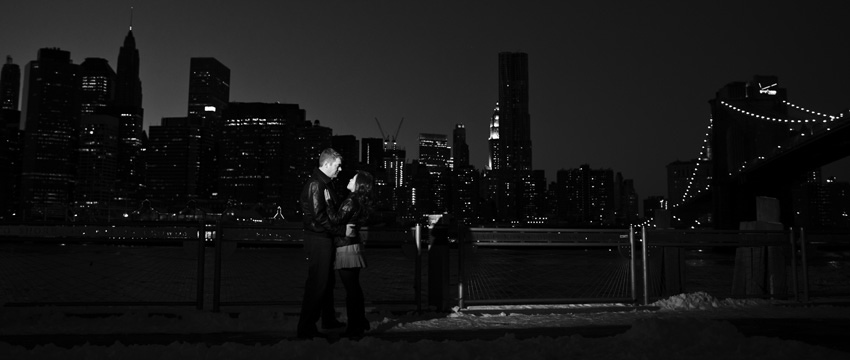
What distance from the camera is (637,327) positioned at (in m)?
Answer: 5.73

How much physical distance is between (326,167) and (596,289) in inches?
310

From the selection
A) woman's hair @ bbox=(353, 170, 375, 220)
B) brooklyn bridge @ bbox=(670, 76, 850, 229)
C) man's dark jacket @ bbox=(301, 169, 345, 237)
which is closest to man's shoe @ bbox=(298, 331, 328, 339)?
man's dark jacket @ bbox=(301, 169, 345, 237)

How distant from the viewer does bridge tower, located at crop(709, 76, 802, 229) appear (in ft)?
156

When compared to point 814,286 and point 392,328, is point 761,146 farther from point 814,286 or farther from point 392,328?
point 392,328

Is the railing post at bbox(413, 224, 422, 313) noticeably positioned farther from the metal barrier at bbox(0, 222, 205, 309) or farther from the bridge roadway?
the bridge roadway

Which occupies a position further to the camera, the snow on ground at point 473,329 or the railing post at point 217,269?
the railing post at point 217,269

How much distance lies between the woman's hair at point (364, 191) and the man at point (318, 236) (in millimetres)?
210

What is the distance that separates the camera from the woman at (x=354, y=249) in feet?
19.2

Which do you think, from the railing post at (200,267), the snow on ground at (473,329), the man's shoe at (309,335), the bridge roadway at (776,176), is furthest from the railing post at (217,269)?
the bridge roadway at (776,176)

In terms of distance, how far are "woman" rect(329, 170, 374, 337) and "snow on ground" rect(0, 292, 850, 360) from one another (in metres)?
0.28

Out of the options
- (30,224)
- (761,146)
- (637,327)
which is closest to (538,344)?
(637,327)

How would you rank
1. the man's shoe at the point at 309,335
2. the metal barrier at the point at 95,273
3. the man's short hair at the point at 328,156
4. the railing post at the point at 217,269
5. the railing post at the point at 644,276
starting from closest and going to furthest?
the man's shoe at the point at 309,335 < the man's short hair at the point at 328,156 < the railing post at the point at 217,269 < the metal barrier at the point at 95,273 < the railing post at the point at 644,276

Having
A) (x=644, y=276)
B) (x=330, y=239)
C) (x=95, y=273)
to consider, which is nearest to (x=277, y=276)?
(x=95, y=273)

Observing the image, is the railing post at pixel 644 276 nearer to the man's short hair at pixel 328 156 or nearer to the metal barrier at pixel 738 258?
the metal barrier at pixel 738 258
